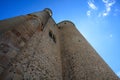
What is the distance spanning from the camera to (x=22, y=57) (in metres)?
5.77

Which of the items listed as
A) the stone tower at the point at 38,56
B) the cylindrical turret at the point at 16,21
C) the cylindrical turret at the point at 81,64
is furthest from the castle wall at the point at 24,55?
the cylindrical turret at the point at 81,64

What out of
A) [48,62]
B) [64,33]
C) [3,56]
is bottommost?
[3,56]

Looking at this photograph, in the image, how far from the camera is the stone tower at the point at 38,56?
404cm

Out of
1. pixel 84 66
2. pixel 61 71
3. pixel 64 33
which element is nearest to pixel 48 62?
pixel 61 71

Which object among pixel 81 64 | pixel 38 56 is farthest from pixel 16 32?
pixel 81 64

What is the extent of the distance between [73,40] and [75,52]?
203cm

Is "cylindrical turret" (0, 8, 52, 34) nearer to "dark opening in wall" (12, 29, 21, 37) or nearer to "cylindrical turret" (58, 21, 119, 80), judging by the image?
"dark opening in wall" (12, 29, 21, 37)

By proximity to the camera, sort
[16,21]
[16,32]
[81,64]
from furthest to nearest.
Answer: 1. [81,64]
2. [16,21]
3. [16,32]

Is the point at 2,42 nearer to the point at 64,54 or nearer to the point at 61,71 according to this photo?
the point at 61,71

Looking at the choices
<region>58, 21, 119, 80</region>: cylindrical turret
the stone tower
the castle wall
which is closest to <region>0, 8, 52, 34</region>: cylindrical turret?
the stone tower

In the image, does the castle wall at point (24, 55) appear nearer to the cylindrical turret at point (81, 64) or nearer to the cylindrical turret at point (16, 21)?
the cylindrical turret at point (16, 21)

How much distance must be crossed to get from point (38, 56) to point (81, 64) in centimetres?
363

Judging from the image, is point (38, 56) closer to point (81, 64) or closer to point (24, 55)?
point (24, 55)

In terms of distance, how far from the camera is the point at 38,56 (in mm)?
6949
